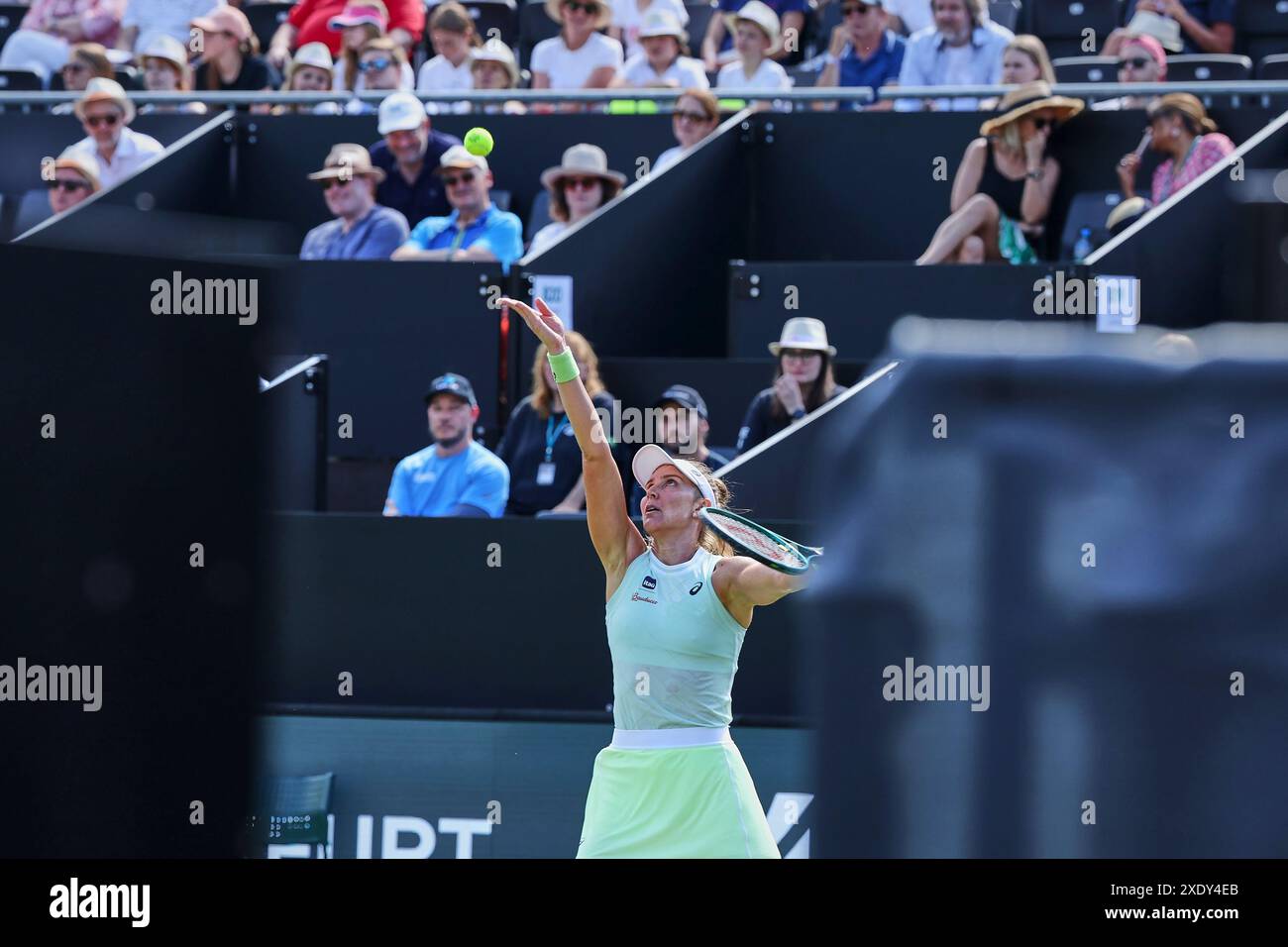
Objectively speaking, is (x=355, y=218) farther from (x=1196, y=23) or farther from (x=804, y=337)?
(x=1196, y=23)

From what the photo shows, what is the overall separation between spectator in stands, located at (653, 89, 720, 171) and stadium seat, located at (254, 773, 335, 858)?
14.1 ft

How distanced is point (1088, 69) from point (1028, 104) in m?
1.57

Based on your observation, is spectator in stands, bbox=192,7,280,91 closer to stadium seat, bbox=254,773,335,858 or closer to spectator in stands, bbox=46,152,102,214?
spectator in stands, bbox=46,152,102,214

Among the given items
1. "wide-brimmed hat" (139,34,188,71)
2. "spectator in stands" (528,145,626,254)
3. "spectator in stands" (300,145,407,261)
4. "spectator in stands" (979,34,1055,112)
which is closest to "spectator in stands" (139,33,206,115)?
"wide-brimmed hat" (139,34,188,71)

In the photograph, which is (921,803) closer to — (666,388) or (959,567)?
(959,567)

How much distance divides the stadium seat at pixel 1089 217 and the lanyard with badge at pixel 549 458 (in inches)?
113

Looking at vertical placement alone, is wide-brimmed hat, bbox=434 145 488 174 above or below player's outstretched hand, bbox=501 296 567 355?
above

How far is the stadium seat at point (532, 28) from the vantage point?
13344 mm

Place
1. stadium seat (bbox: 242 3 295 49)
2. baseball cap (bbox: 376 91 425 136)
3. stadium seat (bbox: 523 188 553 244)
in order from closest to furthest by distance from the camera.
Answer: baseball cap (bbox: 376 91 425 136), stadium seat (bbox: 523 188 553 244), stadium seat (bbox: 242 3 295 49)

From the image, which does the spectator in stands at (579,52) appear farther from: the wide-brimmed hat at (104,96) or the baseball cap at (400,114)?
the wide-brimmed hat at (104,96)

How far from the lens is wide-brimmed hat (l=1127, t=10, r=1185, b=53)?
11.3 m

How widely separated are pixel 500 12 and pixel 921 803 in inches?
470

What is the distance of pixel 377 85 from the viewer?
12.0m
